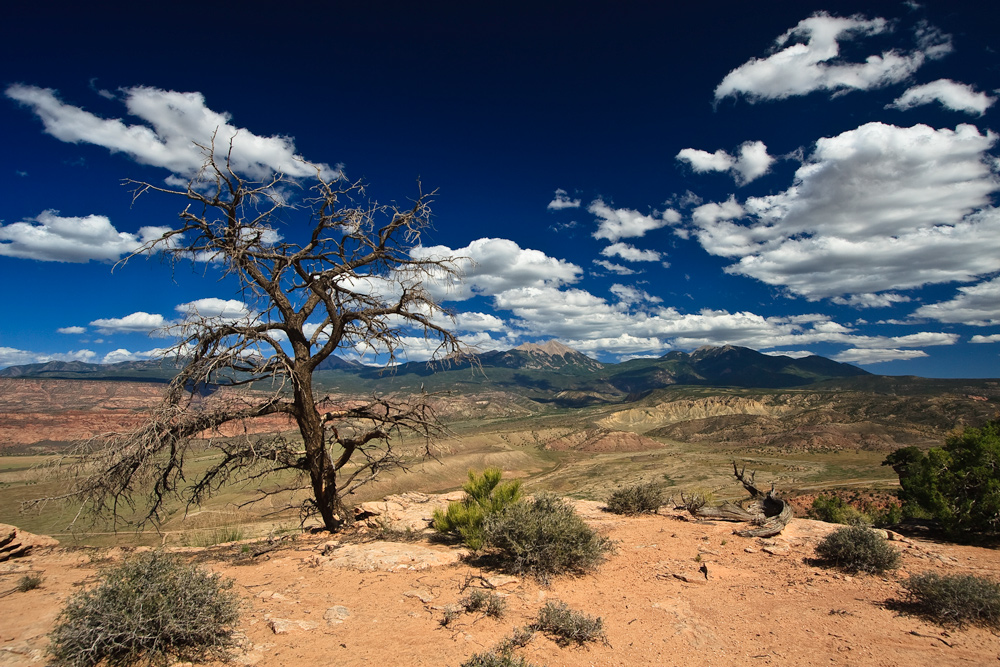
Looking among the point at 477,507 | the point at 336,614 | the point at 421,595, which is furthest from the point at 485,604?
the point at 477,507

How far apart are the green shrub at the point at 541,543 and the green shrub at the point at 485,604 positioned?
1121 mm

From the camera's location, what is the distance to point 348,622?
5.30m

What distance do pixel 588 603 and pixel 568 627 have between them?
1.33 metres

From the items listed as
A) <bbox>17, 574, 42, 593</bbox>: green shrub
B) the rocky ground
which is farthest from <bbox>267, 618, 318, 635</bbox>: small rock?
<bbox>17, 574, 42, 593</bbox>: green shrub

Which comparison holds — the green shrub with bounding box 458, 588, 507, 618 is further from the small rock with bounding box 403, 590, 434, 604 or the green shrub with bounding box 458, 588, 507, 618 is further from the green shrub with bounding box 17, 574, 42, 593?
the green shrub with bounding box 17, 574, 42, 593

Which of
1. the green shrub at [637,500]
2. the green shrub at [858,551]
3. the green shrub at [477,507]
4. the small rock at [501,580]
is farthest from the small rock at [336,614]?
the green shrub at [637,500]

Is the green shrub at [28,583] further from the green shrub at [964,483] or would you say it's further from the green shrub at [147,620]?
the green shrub at [964,483]

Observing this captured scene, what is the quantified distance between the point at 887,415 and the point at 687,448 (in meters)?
42.8

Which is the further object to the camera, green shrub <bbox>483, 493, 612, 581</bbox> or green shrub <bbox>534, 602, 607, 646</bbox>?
green shrub <bbox>483, 493, 612, 581</bbox>

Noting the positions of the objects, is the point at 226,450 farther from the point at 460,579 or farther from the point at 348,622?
the point at 460,579

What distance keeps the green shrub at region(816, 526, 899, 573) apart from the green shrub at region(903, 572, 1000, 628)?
1255 mm

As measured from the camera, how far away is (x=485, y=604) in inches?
227

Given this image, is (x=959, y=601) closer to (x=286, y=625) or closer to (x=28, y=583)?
(x=286, y=625)

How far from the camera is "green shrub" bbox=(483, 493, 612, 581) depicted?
23.0ft
